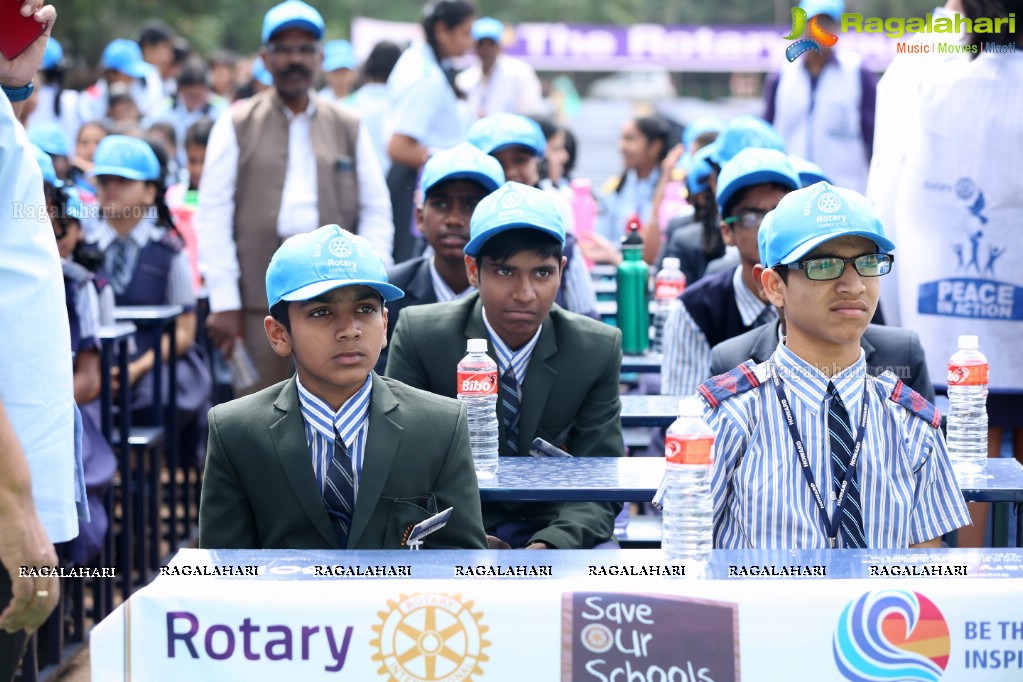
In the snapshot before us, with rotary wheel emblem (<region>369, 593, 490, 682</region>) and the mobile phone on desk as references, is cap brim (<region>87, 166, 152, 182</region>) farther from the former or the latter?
rotary wheel emblem (<region>369, 593, 490, 682</region>)

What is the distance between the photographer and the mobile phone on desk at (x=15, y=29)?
2.60m

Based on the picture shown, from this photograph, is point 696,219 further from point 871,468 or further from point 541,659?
point 541,659

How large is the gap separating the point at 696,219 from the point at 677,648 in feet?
14.7

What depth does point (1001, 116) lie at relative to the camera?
4.76 m

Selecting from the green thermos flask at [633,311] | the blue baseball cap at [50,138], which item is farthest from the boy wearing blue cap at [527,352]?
the blue baseball cap at [50,138]

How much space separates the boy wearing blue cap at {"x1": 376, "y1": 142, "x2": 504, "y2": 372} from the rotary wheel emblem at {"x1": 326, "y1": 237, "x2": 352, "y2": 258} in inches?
70.2

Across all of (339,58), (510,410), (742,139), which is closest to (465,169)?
(510,410)

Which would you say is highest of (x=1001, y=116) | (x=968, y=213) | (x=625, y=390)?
(x=1001, y=116)

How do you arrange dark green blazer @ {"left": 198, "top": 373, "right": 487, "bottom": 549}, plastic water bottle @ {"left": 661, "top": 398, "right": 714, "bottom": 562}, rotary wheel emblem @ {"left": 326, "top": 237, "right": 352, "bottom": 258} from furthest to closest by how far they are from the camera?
rotary wheel emblem @ {"left": 326, "top": 237, "right": 352, "bottom": 258}, dark green blazer @ {"left": 198, "top": 373, "right": 487, "bottom": 549}, plastic water bottle @ {"left": 661, "top": 398, "right": 714, "bottom": 562}

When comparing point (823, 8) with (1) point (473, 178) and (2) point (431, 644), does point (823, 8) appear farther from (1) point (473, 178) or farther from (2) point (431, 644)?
(2) point (431, 644)

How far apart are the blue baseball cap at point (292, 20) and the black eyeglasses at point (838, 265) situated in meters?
3.91

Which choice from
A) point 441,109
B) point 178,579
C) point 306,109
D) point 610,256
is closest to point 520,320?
point 178,579

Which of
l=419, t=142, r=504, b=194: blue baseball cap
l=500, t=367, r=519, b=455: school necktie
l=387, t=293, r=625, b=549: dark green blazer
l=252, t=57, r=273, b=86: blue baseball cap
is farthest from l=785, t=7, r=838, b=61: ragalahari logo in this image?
l=252, t=57, r=273, b=86: blue baseball cap

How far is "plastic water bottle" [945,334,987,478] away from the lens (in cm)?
374
